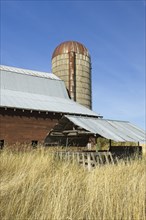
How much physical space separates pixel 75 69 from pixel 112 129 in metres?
21.1

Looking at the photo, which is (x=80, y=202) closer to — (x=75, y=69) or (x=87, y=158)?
(x=87, y=158)

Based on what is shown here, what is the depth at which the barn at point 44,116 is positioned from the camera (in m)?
14.5

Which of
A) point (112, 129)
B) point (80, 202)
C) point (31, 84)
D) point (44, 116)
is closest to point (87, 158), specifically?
point (112, 129)

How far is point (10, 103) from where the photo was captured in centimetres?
2272

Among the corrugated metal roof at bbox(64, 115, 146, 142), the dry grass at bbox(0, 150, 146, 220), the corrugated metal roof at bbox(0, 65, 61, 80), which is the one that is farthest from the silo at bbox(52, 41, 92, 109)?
the dry grass at bbox(0, 150, 146, 220)

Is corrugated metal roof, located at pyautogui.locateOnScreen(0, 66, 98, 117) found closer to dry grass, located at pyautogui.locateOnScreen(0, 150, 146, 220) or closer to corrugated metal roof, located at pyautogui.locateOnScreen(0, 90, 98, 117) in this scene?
corrugated metal roof, located at pyautogui.locateOnScreen(0, 90, 98, 117)

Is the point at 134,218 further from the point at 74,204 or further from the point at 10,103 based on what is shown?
the point at 10,103

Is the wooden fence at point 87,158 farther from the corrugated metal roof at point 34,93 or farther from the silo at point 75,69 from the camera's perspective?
the silo at point 75,69

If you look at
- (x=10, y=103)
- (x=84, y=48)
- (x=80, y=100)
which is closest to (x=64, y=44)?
(x=84, y=48)

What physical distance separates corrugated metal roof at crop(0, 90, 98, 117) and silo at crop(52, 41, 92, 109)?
456 centimetres

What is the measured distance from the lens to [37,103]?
2514cm

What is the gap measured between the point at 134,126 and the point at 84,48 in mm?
21550

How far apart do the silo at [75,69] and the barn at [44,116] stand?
4.07 feet

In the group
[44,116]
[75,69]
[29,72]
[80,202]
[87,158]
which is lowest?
[87,158]
